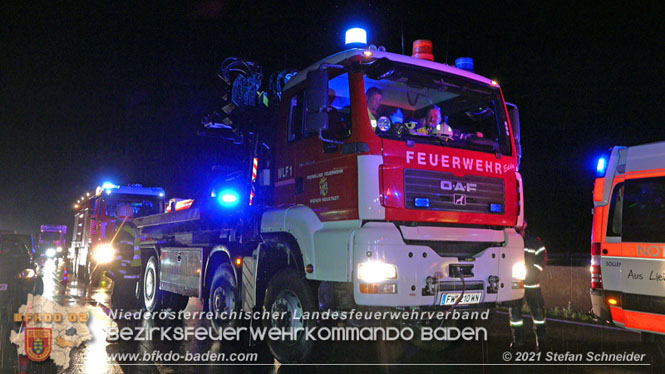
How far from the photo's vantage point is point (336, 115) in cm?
556

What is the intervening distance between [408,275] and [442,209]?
32.9 inches

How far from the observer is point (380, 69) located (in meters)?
5.39

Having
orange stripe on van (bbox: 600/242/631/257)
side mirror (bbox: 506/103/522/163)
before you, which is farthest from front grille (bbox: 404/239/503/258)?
orange stripe on van (bbox: 600/242/631/257)

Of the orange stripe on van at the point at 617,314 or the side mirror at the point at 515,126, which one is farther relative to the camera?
the orange stripe on van at the point at 617,314

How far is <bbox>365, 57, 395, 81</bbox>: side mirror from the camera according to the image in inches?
211

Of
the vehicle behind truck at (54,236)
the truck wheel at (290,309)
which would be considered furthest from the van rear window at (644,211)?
the vehicle behind truck at (54,236)

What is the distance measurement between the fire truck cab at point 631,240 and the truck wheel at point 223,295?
459cm

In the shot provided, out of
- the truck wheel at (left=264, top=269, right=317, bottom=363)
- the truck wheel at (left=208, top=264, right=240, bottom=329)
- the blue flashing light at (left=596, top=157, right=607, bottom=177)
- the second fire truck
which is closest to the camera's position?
the truck wheel at (left=264, top=269, right=317, bottom=363)

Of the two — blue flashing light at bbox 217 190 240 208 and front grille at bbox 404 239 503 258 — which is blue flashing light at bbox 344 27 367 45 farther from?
blue flashing light at bbox 217 190 240 208

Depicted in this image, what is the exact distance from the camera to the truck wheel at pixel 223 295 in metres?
7.09

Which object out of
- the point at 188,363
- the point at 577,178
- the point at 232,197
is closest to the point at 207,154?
the point at 232,197

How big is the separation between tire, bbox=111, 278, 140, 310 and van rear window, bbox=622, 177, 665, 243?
30.3 ft

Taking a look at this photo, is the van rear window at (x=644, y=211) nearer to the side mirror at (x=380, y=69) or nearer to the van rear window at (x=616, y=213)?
the van rear window at (x=616, y=213)

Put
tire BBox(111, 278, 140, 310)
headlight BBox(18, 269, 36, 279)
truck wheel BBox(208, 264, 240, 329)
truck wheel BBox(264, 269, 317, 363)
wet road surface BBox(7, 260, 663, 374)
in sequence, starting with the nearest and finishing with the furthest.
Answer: truck wheel BBox(264, 269, 317, 363)
wet road surface BBox(7, 260, 663, 374)
truck wheel BBox(208, 264, 240, 329)
headlight BBox(18, 269, 36, 279)
tire BBox(111, 278, 140, 310)
